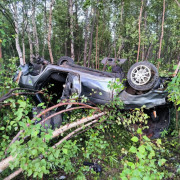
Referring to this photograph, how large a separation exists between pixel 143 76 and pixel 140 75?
0.23 feet

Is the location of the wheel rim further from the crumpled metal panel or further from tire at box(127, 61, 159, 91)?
the crumpled metal panel

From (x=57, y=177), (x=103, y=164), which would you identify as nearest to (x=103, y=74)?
(x=103, y=164)

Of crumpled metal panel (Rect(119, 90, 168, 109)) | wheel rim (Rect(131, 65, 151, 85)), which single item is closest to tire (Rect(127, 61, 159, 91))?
wheel rim (Rect(131, 65, 151, 85))

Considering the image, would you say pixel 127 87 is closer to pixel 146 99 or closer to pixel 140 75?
pixel 140 75

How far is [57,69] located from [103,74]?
47.2 inches

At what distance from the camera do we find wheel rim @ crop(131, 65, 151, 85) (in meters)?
2.98

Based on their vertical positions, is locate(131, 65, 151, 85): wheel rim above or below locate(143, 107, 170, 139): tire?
above

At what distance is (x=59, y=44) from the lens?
63.7ft

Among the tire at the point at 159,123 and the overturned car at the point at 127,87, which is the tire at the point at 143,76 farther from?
the tire at the point at 159,123

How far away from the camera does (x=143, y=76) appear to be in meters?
3.01

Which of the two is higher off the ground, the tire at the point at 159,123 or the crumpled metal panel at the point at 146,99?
→ the crumpled metal panel at the point at 146,99

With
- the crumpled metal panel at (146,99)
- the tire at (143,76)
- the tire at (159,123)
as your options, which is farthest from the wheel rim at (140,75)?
the tire at (159,123)

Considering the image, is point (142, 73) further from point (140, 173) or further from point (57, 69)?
point (140, 173)

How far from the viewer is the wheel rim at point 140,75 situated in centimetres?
298
